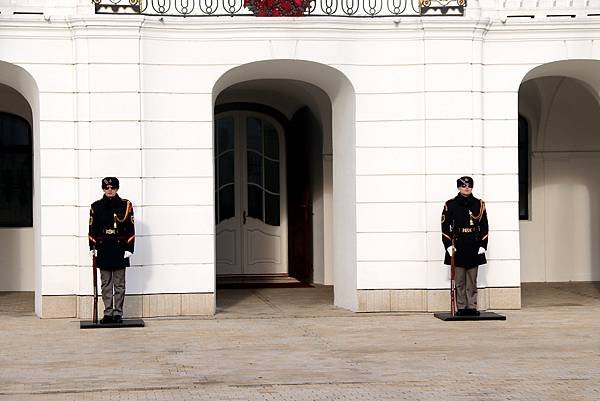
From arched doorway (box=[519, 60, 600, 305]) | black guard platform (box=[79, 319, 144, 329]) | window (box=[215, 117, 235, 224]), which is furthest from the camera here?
window (box=[215, 117, 235, 224])

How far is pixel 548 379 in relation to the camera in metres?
11.3

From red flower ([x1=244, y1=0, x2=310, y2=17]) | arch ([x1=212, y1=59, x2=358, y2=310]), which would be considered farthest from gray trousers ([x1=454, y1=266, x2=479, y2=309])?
red flower ([x1=244, y1=0, x2=310, y2=17])

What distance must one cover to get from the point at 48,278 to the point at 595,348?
7001 mm

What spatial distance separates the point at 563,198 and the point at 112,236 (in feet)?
30.0

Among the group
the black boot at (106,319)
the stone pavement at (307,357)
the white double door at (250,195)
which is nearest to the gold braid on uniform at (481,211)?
the stone pavement at (307,357)

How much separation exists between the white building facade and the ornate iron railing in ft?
0.31

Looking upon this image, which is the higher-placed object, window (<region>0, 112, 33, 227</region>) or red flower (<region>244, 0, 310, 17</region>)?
red flower (<region>244, 0, 310, 17</region>)

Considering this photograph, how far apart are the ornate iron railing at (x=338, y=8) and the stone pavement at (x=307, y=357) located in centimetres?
382

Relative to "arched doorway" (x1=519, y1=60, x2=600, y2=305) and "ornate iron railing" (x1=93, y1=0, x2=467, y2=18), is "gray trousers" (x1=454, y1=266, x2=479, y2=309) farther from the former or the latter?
"arched doorway" (x1=519, y1=60, x2=600, y2=305)

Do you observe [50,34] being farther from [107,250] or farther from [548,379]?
[548,379]

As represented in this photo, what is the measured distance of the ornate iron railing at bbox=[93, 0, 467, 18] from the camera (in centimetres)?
1688

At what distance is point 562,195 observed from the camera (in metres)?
22.4

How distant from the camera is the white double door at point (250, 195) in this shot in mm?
23188

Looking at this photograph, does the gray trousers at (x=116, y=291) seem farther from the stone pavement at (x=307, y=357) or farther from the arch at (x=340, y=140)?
the arch at (x=340, y=140)
